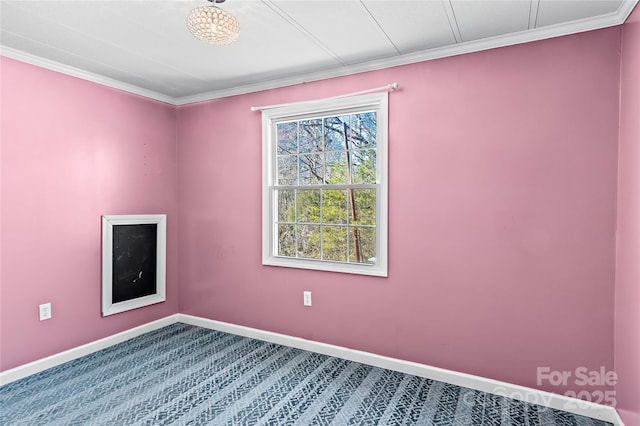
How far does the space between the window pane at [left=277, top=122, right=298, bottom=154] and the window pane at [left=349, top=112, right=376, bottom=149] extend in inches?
23.6

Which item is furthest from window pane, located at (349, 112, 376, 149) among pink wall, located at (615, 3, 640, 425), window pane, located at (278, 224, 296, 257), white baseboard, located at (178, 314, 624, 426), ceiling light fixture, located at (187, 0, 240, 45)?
white baseboard, located at (178, 314, 624, 426)

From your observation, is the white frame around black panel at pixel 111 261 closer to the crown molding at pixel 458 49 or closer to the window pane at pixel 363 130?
the crown molding at pixel 458 49

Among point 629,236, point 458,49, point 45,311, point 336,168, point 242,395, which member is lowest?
point 242,395

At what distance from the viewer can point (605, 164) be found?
7.30 ft

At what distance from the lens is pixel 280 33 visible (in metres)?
2.44

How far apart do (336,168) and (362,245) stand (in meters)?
0.73

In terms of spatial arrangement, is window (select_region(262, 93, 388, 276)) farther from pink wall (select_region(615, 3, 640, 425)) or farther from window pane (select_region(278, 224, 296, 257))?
pink wall (select_region(615, 3, 640, 425))

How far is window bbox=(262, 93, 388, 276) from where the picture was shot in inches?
119

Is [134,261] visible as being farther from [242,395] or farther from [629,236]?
[629,236]

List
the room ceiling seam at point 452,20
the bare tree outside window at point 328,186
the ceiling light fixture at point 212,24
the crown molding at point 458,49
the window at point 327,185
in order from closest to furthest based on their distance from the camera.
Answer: the ceiling light fixture at point 212,24 → the room ceiling seam at point 452,20 → the crown molding at point 458,49 → the window at point 327,185 → the bare tree outside window at point 328,186

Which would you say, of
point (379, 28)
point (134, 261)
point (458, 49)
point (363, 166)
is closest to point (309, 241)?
point (363, 166)

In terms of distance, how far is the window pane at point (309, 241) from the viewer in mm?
3389

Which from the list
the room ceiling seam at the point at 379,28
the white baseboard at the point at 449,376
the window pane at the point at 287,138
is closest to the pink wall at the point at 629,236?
the white baseboard at the point at 449,376

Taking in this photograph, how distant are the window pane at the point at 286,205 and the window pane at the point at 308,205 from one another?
7 centimetres
